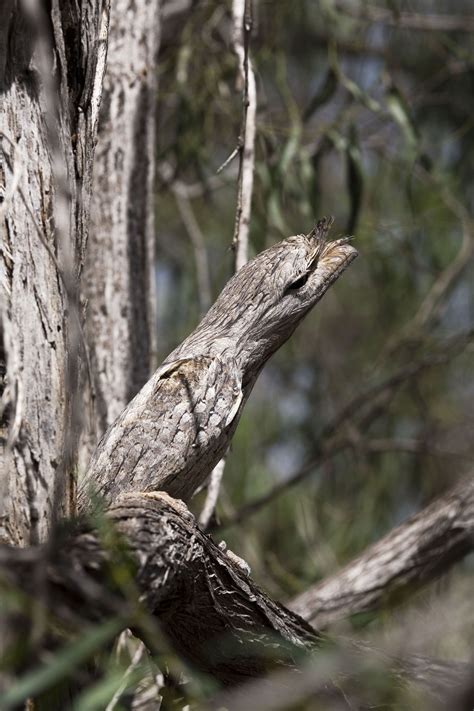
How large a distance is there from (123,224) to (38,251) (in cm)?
102

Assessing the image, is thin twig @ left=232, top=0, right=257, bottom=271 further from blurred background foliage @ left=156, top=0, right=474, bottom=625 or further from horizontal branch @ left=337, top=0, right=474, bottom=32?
horizontal branch @ left=337, top=0, right=474, bottom=32

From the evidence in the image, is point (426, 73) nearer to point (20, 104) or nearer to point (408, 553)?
point (408, 553)

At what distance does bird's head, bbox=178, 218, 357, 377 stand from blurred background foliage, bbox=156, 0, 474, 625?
1055mm

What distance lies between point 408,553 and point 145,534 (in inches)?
49.1

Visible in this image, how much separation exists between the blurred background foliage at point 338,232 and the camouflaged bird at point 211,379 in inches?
41.9

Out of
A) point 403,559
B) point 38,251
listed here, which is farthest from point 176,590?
point 403,559

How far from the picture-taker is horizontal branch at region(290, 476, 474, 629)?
2.32m

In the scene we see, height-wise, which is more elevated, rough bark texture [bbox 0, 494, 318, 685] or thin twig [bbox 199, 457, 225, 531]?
thin twig [bbox 199, 457, 225, 531]

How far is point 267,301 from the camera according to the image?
5.89 feet

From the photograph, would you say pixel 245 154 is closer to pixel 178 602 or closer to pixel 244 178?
pixel 244 178

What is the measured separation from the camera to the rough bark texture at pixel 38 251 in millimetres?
1293

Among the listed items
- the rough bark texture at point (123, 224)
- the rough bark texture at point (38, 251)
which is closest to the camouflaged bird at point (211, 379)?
the rough bark texture at point (38, 251)

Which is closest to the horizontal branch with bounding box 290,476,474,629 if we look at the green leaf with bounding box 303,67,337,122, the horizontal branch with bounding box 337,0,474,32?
the green leaf with bounding box 303,67,337,122

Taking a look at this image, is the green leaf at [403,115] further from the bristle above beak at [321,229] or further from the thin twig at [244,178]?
the bristle above beak at [321,229]
